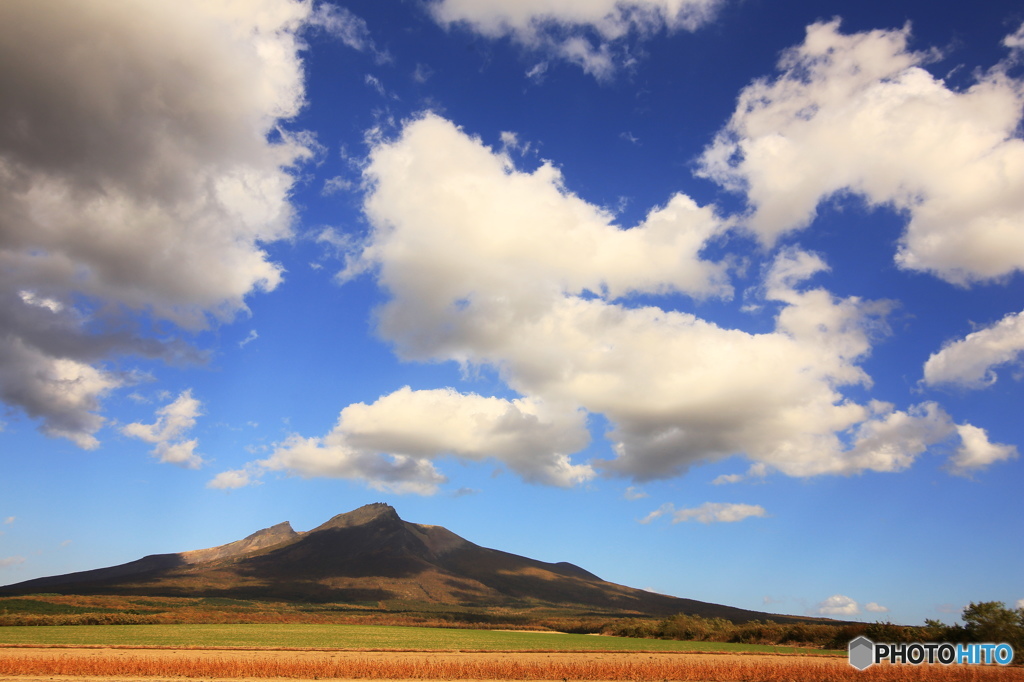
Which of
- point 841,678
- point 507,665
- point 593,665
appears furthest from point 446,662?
point 841,678

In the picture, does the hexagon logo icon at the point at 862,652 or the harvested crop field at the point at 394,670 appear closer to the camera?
the harvested crop field at the point at 394,670

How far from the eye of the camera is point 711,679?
48.2m

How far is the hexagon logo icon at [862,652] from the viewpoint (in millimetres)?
62625

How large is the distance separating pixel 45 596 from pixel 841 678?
21093cm

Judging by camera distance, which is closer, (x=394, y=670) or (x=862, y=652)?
(x=394, y=670)

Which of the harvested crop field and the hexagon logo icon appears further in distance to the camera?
the hexagon logo icon

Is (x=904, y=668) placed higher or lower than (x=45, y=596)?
higher

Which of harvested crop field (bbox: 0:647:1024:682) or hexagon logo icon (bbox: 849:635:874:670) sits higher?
harvested crop field (bbox: 0:647:1024:682)

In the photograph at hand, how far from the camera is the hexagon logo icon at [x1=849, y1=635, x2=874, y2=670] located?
6262 cm

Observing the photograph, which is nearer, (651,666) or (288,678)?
(288,678)

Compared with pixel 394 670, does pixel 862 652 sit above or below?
below

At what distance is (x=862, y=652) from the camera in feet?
228

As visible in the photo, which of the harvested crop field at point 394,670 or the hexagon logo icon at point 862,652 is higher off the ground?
the harvested crop field at point 394,670

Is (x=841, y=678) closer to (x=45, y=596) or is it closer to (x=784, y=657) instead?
(x=784, y=657)
